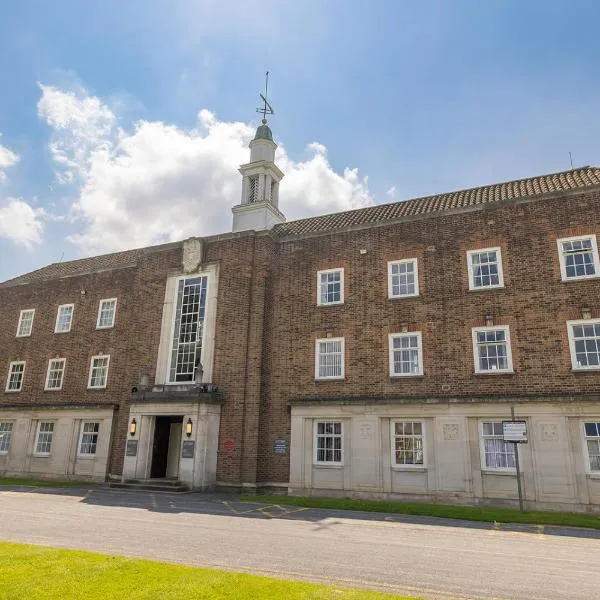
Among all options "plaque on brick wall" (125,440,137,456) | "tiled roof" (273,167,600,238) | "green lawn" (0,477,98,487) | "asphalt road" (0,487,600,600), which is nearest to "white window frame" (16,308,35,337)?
"green lawn" (0,477,98,487)

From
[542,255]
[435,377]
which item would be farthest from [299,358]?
[542,255]

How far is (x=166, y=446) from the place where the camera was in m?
26.4

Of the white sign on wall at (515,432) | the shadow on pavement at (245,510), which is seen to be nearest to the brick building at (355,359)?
the white sign on wall at (515,432)

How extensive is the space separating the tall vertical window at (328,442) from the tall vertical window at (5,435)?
64.5ft

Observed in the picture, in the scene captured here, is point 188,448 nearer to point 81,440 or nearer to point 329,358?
point 329,358

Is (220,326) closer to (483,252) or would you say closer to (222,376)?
(222,376)

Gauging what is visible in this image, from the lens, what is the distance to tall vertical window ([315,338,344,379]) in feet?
75.5

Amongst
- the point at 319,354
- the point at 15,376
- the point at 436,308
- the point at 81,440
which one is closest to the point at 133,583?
the point at 319,354

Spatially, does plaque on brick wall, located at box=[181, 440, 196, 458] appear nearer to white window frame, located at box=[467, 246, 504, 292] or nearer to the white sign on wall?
the white sign on wall

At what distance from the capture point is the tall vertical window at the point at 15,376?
105ft

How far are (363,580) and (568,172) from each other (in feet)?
72.2

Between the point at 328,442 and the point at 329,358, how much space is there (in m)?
3.64

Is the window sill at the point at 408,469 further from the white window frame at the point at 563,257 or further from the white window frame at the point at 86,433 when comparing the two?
the white window frame at the point at 86,433

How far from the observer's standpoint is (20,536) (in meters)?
11.2
